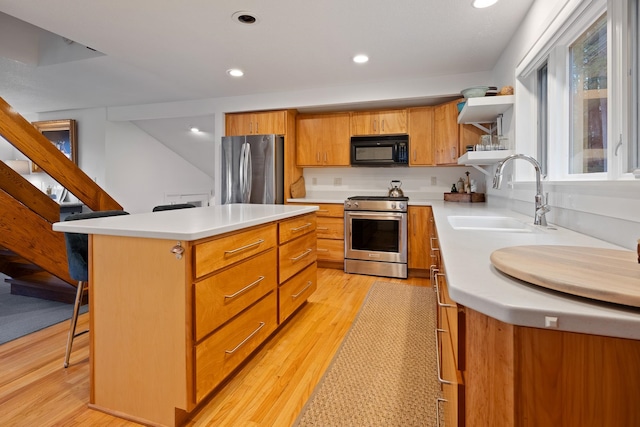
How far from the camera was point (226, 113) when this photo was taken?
4.60m

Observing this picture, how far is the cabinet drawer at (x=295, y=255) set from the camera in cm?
222

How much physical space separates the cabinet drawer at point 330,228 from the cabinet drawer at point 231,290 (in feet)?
6.73

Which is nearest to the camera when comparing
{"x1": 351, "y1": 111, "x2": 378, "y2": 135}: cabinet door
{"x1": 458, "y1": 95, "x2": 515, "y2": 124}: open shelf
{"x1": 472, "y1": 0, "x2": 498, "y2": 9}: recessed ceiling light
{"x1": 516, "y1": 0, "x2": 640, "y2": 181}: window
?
{"x1": 516, "y1": 0, "x2": 640, "y2": 181}: window

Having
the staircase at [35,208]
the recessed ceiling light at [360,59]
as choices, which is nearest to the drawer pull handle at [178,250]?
the staircase at [35,208]

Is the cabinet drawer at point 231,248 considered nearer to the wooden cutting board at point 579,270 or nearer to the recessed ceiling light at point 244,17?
the wooden cutting board at point 579,270

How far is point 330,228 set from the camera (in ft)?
13.5

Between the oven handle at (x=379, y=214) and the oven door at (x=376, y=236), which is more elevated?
the oven handle at (x=379, y=214)

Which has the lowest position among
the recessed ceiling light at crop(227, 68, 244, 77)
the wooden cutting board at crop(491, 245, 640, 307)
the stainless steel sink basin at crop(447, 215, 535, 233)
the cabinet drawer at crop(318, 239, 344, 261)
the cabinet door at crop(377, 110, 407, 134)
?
the cabinet drawer at crop(318, 239, 344, 261)

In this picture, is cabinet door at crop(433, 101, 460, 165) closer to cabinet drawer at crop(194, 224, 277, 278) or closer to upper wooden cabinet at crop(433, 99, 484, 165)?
upper wooden cabinet at crop(433, 99, 484, 165)

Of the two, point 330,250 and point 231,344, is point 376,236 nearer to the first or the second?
point 330,250

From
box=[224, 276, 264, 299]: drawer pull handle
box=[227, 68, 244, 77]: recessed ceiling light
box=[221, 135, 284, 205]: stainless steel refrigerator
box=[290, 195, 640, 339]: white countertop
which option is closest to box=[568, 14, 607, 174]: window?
box=[290, 195, 640, 339]: white countertop

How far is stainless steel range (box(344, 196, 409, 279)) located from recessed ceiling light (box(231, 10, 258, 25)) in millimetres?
2149

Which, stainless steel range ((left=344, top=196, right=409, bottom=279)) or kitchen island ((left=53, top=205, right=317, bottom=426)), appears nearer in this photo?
kitchen island ((left=53, top=205, right=317, bottom=426))

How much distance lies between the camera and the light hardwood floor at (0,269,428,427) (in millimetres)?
1478
